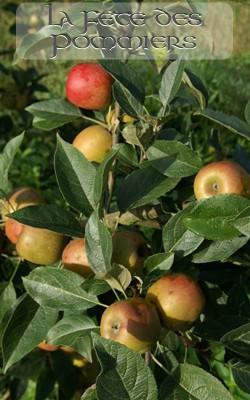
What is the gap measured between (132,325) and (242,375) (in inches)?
7.3

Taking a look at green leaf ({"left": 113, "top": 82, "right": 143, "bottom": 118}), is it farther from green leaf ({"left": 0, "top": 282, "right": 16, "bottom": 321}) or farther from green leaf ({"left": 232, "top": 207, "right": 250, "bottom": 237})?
green leaf ({"left": 0, "top": 282, "right": 16, "bottom": 321})

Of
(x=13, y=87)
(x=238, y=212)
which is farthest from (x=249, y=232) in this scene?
(x=13, y=87)

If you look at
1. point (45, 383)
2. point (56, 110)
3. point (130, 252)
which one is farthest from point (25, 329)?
point (45, 383)

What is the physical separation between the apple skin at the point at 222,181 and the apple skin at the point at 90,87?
11.1 inches

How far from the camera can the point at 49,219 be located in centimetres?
79

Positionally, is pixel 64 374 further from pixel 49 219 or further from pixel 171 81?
pixel 171 81

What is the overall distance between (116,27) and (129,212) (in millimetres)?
294

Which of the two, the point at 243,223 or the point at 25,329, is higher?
the point at 243,223

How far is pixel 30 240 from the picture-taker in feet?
2.89

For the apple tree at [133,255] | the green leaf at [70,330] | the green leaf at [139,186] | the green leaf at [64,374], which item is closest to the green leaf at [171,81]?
the apple tree at [133,255]

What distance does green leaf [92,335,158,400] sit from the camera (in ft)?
1.99

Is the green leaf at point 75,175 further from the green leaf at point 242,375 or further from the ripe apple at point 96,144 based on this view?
the green leaf at point 242,375

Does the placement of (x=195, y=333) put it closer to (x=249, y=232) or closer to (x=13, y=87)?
(x=249, y=232)

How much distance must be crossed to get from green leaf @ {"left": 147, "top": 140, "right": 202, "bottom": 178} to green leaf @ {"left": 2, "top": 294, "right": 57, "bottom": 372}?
260 millimetres
